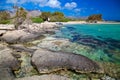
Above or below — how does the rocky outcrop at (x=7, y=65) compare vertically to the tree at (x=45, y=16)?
below

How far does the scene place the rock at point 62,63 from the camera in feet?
33.4

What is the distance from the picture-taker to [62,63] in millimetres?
Answer: 10672

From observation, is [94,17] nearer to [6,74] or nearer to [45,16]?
[45,16]

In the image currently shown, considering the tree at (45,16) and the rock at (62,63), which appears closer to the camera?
the rock at (62,63)

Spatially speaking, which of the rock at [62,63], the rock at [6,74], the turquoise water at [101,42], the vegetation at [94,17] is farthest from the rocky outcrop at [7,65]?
the vegetation at [94,17]

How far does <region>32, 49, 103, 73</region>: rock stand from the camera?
33.4ft

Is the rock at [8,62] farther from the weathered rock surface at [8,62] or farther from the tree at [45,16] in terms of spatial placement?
the tree at [45,16]

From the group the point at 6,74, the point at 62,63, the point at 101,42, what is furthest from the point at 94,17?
the point at 6,74

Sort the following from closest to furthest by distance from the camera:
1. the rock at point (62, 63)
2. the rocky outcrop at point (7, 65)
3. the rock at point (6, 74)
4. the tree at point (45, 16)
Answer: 1. the rock at point (6, 74)
2. the rocky outcrop at point (7, 65)
3. the rock at point (62, 63)
4. the tree at point (45, 16)

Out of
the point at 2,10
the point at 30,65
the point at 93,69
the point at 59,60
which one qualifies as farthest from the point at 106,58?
the point at 2,10

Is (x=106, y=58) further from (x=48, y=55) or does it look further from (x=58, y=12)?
(x=58, y=12)

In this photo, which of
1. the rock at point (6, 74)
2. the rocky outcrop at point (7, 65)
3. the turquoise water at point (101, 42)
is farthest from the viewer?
the turquoise water at point (101, 42)

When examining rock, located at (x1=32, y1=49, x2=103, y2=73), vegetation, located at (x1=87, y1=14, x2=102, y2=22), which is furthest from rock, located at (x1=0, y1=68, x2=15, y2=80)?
vegetation, located at (x1=87, y1=14, x2=102, y2=22)

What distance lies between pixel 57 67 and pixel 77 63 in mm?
1359
